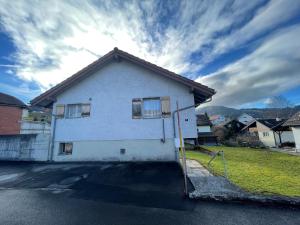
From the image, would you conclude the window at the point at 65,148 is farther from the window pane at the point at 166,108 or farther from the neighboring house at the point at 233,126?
the neighboring house at the point at 233,126

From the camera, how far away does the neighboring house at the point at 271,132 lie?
3068 cm

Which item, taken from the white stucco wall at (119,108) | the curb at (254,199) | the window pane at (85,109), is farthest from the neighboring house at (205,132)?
the curb at (254,199)

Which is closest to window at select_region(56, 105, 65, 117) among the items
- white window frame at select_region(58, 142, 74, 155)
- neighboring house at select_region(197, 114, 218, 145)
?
white window frame at select_region(58, 142, 74, 155)

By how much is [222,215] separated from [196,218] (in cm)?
76

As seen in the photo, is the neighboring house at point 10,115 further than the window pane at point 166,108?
Yes

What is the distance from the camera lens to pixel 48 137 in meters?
11.4

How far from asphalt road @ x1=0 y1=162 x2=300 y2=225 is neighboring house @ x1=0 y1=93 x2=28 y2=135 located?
590 inches

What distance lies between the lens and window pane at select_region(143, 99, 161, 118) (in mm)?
10602

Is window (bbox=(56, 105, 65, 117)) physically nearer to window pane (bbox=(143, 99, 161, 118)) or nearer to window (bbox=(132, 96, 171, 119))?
window (bbox=(132, 96, 171, 119))

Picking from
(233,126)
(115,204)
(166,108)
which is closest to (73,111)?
(166,108)

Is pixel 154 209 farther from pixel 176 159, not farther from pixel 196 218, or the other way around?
pixel 176 159

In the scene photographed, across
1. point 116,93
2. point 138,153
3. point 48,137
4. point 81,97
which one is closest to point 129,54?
point 116,93

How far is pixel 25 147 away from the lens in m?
11.7

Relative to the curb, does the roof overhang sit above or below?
above
